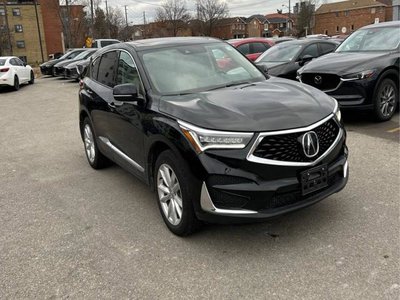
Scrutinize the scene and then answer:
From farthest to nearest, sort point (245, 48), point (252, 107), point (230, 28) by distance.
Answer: point (230, 28)
point (245, 48)
point (252, 107)

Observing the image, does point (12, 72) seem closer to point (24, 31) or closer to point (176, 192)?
point (176, 192)

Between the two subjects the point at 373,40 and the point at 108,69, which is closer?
the point at 108,69

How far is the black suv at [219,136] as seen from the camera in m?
3.21

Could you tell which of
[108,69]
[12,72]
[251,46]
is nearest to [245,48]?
[251,46]

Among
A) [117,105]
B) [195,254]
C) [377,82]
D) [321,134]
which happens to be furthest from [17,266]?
[377,82]

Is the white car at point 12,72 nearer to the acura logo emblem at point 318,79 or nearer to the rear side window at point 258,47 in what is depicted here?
the rear side window at point 258,47

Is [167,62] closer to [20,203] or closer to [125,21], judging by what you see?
[20,203]

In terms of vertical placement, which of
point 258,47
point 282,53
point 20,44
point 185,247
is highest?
point 20,44

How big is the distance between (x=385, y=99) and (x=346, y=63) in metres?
0.95

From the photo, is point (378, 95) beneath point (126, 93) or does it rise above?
beneath

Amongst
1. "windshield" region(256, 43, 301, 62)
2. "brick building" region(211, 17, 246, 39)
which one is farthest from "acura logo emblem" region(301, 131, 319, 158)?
"brick building" region(211, 17, 246, 39)

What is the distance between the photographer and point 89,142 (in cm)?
611

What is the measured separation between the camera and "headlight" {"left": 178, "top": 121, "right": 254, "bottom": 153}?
3.20 metres

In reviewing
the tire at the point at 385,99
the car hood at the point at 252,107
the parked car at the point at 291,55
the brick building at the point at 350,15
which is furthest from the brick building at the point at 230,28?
the car hood at the point at 252,107
